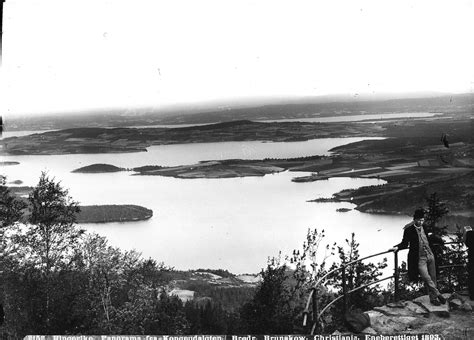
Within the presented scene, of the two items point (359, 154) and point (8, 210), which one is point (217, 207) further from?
point (8, 210)

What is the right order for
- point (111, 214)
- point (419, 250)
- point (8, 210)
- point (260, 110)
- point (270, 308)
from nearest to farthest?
1. point (419, 250)
2. point (270, 308)
3. point (8, 210)
4. point (260, 110)
5. point (111, 214)

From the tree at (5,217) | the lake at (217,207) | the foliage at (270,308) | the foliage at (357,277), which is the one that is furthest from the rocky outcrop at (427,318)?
the tree at (5,217)

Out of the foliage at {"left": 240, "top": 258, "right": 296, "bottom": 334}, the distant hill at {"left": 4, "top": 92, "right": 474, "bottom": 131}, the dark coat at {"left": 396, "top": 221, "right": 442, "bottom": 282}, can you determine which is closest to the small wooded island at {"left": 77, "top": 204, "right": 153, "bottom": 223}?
the distant hill at {"left": 4, "top": 92, "right": 474, "bottom": 131}

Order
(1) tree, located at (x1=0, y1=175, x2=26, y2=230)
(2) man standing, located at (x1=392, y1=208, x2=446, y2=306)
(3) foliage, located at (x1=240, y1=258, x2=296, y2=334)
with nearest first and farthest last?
(2) man standing, located at (x1=392, y1=208, x2=446, y2=306), (3) foliage, located at (x1=240, y1=258, x2=296, y2=334), (1) tree, located at (x1=0, y1=175, x2=26, y2=230)

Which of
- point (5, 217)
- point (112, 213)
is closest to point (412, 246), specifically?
point (112, 213)

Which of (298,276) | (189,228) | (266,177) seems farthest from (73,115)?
(298,276)

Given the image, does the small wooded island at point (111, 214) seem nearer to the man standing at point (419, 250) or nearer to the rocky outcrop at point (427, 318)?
the rocky outcrop at point (427, 318)

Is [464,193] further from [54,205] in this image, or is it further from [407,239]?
[54,205]

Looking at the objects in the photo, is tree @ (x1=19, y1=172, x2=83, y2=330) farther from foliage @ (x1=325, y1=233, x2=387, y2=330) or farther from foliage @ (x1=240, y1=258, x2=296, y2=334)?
foliage @ (x1=325, y1=233, x2=387, y2=330)
